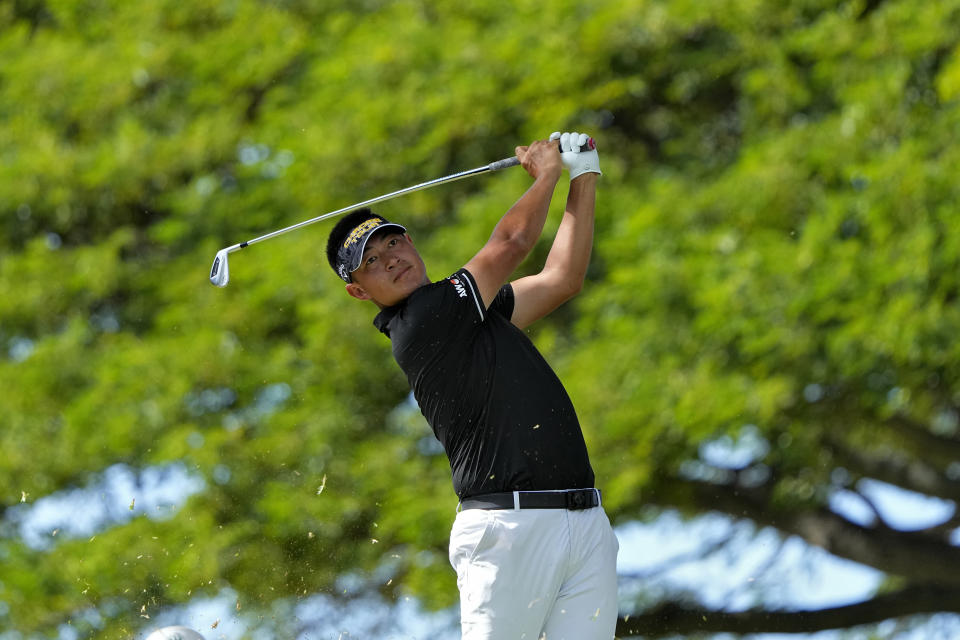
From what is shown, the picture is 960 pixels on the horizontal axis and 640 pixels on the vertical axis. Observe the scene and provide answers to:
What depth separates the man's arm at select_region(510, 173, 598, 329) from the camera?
4094 mm

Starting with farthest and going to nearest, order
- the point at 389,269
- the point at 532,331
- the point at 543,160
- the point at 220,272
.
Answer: the point at 532,331, the point at 220,272, the point at 543,160, the point at 389,269

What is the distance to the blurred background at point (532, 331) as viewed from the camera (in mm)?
7727

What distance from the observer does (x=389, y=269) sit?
385cm

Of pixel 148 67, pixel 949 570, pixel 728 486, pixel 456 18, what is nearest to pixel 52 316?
pixel 148 67

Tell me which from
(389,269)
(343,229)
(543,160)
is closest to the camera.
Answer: (389,269)

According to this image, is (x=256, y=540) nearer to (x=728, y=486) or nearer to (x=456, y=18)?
(x=728, y=486)

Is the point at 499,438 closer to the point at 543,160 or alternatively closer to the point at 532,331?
the point at 543,160

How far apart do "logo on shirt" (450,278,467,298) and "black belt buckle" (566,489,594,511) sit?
0.63 m

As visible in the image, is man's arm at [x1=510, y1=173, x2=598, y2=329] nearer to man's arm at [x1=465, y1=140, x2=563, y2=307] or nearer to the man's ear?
man's arm at [x1=465, y1=140, x2=563, y2=307]

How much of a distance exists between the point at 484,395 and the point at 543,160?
837mm

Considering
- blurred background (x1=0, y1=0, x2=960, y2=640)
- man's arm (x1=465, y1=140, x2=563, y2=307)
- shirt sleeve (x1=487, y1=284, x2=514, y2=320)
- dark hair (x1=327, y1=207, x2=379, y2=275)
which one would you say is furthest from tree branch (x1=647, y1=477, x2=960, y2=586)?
dark hair (x1=327, y1=207, x2=379, y2=275)

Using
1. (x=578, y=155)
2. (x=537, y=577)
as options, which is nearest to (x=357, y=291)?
(x=578, y=155)

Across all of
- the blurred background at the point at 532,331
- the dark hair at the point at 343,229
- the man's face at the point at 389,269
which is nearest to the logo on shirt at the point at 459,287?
the man's face at the point at 389,269

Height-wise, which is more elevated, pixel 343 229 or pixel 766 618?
pixel 343 229
